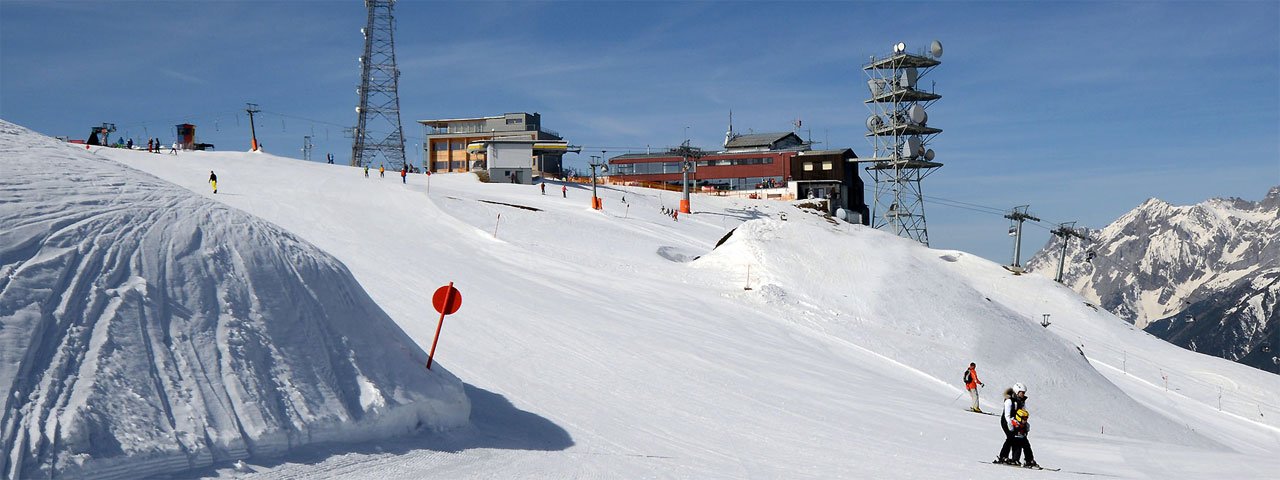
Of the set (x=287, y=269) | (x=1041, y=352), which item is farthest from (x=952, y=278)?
(x=287, y=269)

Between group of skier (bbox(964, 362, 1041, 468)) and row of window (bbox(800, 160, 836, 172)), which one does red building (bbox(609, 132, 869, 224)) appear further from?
group of skier (bbox(964, 362, 1041, 468))

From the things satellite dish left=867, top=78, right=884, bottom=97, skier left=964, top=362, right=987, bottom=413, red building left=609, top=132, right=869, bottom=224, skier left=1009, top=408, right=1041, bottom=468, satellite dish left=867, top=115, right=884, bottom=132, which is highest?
satellite dish left=867, top=78, right=884, bottom=97

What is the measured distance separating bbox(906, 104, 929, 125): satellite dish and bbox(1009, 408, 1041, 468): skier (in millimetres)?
77821

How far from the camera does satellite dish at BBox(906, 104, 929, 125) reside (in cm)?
8756

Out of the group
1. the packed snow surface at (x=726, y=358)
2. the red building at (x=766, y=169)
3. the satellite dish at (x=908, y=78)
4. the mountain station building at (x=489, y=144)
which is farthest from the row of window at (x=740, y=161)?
the packed snow surface at (x=726, y=358)

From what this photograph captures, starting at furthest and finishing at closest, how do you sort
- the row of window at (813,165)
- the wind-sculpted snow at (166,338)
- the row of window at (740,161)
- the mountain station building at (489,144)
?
the row of window at (740,161) < the row of window at (813,165) < the mountain station building at (489,144) < the wind-sculpted snow at (166,338)

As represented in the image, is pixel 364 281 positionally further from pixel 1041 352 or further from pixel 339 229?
pixel 1041 352

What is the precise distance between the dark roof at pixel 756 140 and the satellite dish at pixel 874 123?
38.0 metres

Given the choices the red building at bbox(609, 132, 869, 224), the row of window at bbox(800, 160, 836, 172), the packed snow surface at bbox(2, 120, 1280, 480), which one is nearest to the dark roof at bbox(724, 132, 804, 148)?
the red building at bbox(609, 132, 869, 224)

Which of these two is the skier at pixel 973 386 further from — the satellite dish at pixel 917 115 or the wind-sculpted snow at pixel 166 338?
the satellite dish at pixel 917 115

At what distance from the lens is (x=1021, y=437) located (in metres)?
13.5

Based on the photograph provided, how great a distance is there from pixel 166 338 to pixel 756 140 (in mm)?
124058

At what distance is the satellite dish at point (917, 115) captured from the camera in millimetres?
87562

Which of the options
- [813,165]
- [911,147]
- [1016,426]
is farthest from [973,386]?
[813,165]
